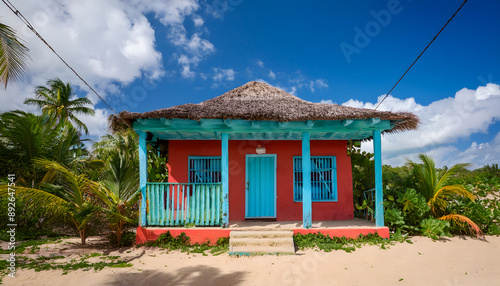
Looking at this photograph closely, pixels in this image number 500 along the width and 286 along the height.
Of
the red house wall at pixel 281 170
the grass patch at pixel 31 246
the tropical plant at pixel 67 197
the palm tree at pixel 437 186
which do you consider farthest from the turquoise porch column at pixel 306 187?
the grass patch at pixel 31 246

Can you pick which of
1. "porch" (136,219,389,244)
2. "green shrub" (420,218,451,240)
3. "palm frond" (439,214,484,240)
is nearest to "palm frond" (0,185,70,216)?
"porch" (136,219,389,244)

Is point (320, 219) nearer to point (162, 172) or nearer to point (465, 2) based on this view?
point (162, 172)

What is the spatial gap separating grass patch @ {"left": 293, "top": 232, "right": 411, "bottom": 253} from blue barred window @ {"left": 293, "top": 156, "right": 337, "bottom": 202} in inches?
78.2

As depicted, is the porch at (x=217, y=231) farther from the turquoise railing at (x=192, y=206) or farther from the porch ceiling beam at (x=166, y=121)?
the porch ceiling beam at (x=166, y=121)

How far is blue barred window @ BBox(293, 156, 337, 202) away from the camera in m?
8.24

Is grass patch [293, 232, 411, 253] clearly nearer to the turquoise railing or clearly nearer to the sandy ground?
the sandy ground

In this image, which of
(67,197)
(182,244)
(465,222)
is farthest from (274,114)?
(465,222)

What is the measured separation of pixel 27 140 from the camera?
7781mm

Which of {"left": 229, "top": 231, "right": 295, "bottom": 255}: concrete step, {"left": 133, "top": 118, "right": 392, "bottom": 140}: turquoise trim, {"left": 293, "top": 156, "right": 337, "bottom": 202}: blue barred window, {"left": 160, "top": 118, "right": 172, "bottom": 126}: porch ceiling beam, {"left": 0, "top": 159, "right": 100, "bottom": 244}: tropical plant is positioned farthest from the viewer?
{"left": 293, "top": 156, "right": 337, "bottom": 202}: blue barred window

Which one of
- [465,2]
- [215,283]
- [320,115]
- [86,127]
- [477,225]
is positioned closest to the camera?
[465,2]

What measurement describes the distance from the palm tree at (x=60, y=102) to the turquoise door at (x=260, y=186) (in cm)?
1791

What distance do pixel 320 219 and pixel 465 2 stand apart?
20.6 ft

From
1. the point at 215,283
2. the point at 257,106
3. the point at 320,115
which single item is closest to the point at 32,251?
the point at 215,283

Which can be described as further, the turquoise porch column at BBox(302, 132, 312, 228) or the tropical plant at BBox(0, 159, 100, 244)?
the turquoise porch column at BBox(302, 132, 312, 228)
